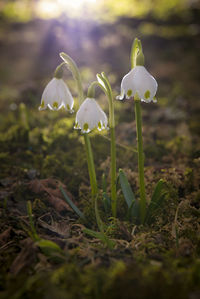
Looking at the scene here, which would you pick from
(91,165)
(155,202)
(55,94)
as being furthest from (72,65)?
(155,202)

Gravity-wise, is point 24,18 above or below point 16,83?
above

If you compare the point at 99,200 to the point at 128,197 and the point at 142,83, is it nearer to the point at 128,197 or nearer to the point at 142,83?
the point at 128,197

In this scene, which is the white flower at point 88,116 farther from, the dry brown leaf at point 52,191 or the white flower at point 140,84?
the dry brown leaf at point 52,191

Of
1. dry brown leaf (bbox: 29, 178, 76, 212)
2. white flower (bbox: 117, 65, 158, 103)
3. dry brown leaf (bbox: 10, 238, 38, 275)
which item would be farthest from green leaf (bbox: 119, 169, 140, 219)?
dry brown leaf (bbox: 10, 238, 38, 275)

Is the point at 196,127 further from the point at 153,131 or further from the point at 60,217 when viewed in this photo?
the point at 60,217

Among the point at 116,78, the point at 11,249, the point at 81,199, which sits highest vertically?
the point at 116,78

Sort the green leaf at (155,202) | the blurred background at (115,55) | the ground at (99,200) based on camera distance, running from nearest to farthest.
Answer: the ground at (99,200) → the green leaf at (155,202) → the blurred background at (115,55)

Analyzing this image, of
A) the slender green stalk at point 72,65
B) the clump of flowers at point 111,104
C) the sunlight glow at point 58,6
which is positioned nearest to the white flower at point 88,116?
the clump of flowers at point 111,104

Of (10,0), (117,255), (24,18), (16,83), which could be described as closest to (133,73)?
(117,255)

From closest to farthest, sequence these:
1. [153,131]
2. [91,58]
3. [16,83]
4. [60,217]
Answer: [60,217] < [153,131] < [16,83] < [91,58]
